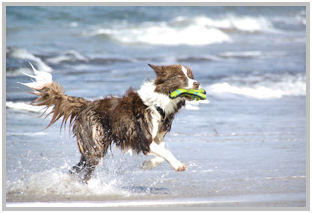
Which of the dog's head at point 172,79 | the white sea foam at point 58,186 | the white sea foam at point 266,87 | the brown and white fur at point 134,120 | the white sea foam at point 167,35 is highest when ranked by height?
the white sea foam at point 167,35

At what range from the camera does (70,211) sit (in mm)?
5078

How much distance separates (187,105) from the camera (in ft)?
24.9

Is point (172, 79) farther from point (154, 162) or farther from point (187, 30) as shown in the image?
point (187, 30)

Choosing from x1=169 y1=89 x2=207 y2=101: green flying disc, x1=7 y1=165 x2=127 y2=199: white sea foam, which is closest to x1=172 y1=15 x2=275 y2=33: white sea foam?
x1=169 y1=89 x2=207 y2=101: green flying disc

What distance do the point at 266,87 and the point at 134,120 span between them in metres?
5.92

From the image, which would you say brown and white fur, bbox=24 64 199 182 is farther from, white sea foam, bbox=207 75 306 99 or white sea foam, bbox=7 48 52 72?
white sea foam, bbox=7 48 52 72

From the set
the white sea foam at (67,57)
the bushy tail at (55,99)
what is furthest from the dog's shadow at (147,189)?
the white sea foam at (67,57)

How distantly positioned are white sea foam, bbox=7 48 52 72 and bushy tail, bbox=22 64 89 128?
507cm

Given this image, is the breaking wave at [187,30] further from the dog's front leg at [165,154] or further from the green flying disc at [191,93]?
the dog's front leg at [165,154]

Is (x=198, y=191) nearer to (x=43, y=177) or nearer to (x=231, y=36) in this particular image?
(x=43, y=177)

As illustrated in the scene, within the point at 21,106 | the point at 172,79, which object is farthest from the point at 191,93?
the point at 21,106

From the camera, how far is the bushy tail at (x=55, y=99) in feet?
18.2

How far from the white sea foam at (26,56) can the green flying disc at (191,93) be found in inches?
228

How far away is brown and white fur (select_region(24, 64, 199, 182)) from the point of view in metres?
5.34
